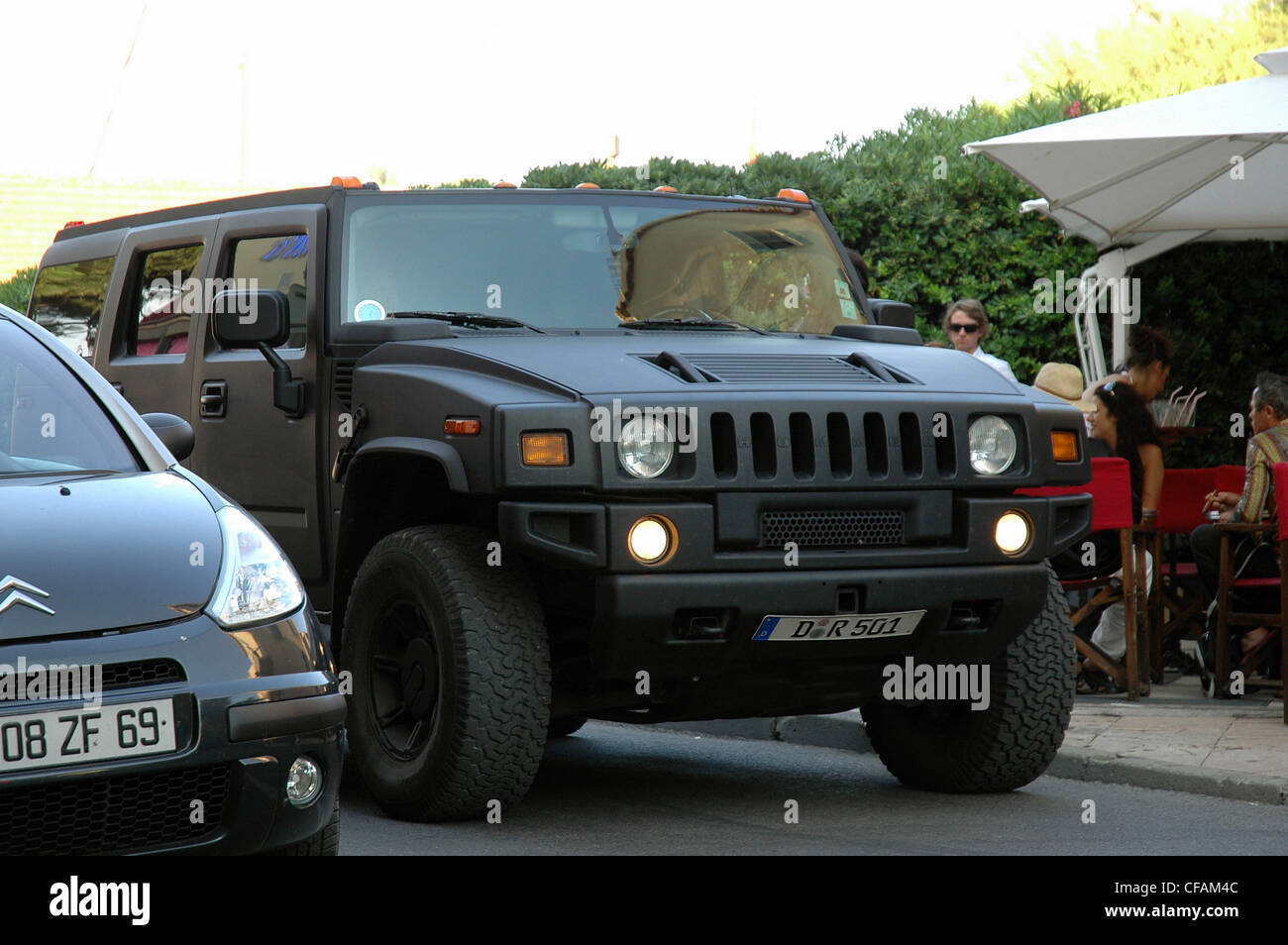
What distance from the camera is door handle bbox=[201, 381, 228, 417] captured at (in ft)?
22.5

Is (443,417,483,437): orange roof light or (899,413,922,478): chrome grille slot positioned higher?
(443,417,483,437): orange roof light

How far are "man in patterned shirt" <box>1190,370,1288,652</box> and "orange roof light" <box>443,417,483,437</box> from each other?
446 centimetres

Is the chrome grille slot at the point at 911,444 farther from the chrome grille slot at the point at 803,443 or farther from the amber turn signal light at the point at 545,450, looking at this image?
the amber turn signal light at the point at 545,450

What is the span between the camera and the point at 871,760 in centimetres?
736

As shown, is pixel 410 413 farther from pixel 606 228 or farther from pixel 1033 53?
pixel 1033 53

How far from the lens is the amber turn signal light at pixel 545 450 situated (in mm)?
5141

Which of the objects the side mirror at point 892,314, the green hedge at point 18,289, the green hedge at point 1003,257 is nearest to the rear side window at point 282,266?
the side mirror at point 892,314

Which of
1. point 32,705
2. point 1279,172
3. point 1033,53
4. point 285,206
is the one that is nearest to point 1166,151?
point 1279,172

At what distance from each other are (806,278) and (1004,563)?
174 cm

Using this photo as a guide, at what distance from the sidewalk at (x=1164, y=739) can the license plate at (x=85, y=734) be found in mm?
4097

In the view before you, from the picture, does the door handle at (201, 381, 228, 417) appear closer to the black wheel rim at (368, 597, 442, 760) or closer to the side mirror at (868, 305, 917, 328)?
the black wheel rim at (368, 597, 442, 760)

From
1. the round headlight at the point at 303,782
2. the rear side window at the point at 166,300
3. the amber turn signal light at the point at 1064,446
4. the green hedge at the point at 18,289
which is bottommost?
the round headlight at the point at 303,782

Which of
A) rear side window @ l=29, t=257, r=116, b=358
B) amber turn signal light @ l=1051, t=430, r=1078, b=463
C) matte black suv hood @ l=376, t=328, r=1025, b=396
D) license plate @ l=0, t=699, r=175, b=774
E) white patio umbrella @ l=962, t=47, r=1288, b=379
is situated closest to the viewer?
license plate @ l=0, t=699, r=175, b=774

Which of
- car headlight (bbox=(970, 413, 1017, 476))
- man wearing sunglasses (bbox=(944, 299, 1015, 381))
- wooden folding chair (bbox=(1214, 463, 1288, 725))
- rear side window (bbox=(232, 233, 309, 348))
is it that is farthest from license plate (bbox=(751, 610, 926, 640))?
man wearing sunglasses (bbox=(944, 299, 1015, 381))
